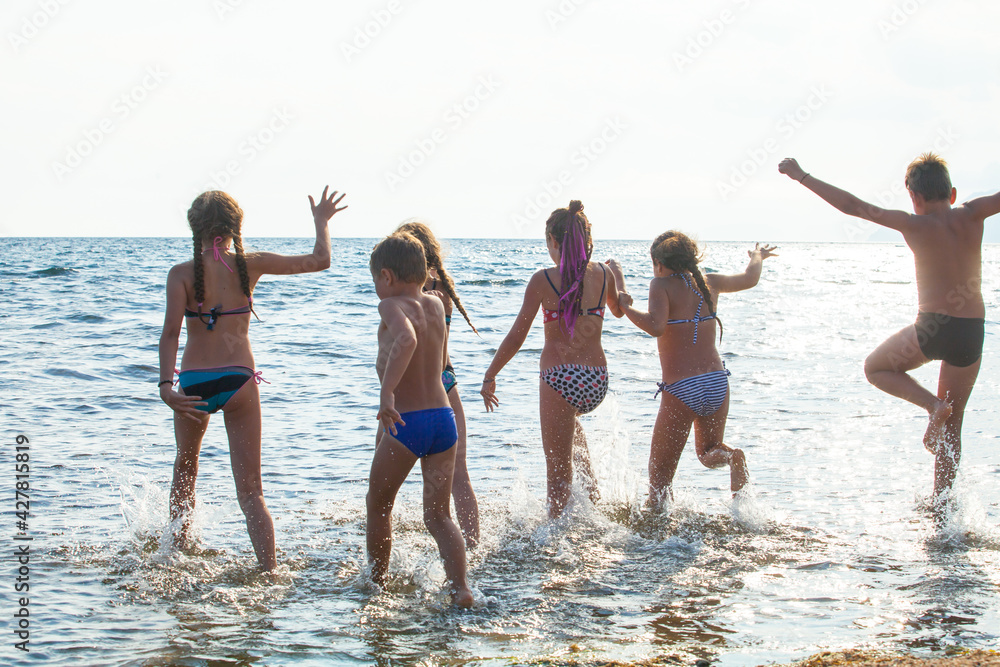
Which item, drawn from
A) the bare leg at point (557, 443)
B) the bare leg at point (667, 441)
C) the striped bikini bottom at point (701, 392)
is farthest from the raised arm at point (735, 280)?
the bare leg at point (557, 443)

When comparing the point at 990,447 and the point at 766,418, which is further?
the point at 766,418

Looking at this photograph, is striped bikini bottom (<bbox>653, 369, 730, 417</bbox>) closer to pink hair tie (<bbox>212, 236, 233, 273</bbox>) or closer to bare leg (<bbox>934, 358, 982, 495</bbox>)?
bare leg (<bbox>934, 358, 982, 495</bbox>)

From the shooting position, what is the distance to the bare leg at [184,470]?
14.7ft

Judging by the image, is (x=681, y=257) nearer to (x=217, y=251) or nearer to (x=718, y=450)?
(x=718, y=450)

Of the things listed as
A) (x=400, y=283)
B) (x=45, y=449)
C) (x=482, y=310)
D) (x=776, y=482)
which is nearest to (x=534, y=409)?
(x=776, y=482)

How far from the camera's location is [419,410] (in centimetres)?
400

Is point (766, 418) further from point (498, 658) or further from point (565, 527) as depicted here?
point (498, 658)

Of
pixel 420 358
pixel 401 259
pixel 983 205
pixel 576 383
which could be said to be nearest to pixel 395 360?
pixel 420 358

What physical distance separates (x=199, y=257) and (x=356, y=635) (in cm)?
204

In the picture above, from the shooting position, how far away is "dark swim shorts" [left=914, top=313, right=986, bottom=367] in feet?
16.5

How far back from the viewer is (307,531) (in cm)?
534

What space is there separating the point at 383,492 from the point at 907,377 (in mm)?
3269

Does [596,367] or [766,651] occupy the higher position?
[596,367]

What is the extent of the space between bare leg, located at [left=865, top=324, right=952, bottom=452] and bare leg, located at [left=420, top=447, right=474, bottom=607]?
279 centimetres
